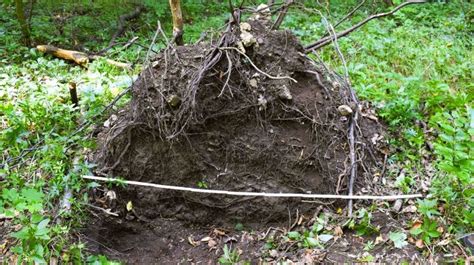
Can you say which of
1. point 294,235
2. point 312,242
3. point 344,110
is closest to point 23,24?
point 344,110

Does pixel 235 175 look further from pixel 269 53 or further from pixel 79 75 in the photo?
pixel 79 75

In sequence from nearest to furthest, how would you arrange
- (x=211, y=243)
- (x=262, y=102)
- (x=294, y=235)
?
(x=294, y=235) < (x=211, y=243) < (x=262, y=102)

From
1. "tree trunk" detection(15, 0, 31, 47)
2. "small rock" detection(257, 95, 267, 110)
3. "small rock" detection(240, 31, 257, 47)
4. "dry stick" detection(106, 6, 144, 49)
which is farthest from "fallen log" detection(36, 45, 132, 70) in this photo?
"small rock" detection(257, 95, 267, 110)

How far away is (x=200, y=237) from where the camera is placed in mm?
3340

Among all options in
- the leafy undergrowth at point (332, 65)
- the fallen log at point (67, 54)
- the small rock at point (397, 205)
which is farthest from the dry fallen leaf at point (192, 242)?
the fallen log at point (67, 54)

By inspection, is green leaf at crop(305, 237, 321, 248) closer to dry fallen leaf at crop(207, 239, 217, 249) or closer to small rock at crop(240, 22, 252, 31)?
dry fallen leaf at crop(207, 239, 217, 249)

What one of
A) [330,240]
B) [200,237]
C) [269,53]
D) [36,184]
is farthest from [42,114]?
[330,240]

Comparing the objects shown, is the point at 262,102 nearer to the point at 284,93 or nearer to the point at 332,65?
the point at 284,93

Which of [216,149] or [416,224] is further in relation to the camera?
[216,149]

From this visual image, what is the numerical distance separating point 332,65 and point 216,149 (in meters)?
2.73

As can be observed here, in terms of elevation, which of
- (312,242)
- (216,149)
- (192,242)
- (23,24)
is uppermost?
(23,24)

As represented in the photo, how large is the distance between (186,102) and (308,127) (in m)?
1.01

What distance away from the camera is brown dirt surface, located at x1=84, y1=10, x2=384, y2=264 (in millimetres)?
3314

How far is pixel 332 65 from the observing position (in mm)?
5566
